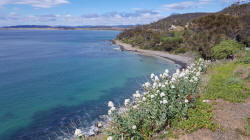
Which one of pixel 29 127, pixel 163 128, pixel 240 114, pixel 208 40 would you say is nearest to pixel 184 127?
pixel 163 128

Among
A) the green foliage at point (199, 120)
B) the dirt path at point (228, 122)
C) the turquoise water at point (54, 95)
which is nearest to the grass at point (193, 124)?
the green foliage at point (199, 120)

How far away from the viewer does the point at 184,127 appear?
261 inches

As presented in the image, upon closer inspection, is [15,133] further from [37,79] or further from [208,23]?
[208,23]

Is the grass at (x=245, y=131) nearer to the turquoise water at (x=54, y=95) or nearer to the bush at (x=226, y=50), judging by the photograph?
the turquoise water at (x=54, y=95)

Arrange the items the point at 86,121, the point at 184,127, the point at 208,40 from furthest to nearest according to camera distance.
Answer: the point at 208,40 → the point at 86,121 → the point at 184,127

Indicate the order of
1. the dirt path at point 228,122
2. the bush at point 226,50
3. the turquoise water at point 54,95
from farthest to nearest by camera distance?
the bush at point 226,50, the turquoise water at point 54,95, the dirt path at point 228,122

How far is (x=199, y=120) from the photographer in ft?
22.7

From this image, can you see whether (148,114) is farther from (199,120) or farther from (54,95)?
(54,95)

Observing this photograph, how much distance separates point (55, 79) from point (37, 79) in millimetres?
2412

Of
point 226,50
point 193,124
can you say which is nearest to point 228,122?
point 193,124

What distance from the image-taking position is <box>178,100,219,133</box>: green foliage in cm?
654

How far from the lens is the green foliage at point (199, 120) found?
21.5 feet

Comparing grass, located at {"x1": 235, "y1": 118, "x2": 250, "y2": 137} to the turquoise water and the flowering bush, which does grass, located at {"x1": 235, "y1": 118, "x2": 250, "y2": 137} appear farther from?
the turquoise water

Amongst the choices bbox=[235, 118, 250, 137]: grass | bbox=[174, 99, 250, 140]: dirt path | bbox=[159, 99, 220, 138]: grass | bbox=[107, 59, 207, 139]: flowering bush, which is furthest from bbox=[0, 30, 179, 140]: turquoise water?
bbox=[235, 118, 250, 137]: grass
